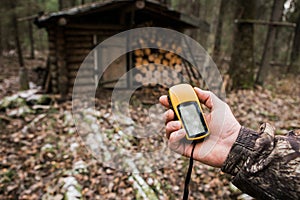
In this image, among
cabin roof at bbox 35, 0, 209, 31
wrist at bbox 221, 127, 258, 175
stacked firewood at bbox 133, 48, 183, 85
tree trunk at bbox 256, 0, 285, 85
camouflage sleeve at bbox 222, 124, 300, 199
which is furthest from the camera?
tree trunk at bbox 256, 0, 285, 85

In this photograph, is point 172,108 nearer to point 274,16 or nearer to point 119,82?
point 119,82

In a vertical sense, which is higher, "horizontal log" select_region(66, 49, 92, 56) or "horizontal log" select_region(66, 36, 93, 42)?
"horizontal log" select_region(66, 36, 93, 42)

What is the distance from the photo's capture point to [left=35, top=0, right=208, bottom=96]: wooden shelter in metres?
6.95

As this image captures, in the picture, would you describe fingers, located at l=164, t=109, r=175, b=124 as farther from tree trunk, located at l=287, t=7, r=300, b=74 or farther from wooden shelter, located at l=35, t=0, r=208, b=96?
tree trunk, located at l=287, t=7, r=300, b=74

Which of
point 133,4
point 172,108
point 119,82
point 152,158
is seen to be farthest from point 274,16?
point 172,108

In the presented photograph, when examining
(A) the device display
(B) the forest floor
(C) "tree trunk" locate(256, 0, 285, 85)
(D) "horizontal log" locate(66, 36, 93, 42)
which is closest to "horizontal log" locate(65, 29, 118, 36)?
(D) "horizontal log" locate(66, 36, 93, 42)

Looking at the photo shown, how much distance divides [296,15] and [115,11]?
13.0 m

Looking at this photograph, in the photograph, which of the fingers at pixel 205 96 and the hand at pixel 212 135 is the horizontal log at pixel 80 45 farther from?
the fingers at pixel 205 96

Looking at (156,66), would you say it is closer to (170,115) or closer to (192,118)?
(170,115)

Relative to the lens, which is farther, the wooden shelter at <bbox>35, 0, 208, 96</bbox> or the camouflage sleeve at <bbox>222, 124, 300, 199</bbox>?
the wooden shelter at <bbox>35, 0, 208, 96</bbox>

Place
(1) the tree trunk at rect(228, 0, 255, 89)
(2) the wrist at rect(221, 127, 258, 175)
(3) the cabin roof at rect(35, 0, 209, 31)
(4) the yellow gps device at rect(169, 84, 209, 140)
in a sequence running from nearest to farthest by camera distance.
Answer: (2) the wrist at rect(221, 127, 258, 175) < (4) the yellow gps device at rect(169, 84, 209, 140) < (3) the cabin roof at rect(35, 0, 209, 31) < (1) the tree trunk at rect(228, 0, 255, 89)

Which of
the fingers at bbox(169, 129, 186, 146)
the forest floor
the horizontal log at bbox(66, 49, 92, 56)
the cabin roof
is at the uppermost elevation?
the cabin roof

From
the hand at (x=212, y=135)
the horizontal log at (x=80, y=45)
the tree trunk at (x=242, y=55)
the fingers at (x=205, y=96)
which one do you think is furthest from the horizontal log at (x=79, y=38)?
the fingers at (x=205, y=96)

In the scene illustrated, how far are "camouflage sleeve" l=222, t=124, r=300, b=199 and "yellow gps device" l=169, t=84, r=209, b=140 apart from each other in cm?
27
